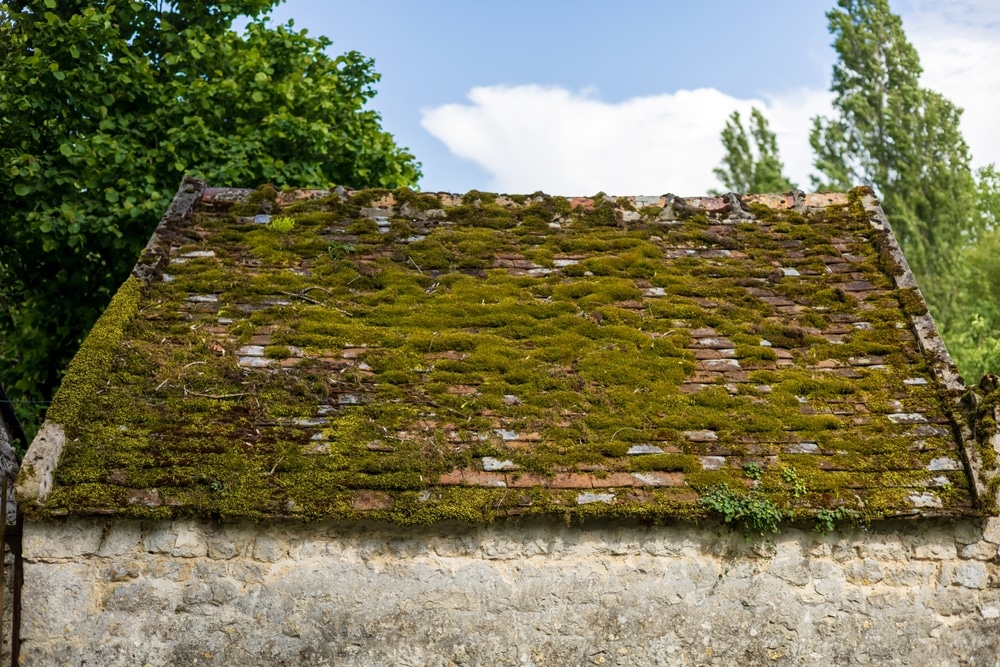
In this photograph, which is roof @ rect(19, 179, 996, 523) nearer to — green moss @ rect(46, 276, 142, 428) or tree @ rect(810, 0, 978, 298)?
green moss @ rect(46, 276, 142, 428)

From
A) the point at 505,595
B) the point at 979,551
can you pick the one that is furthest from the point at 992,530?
the point at 505,595

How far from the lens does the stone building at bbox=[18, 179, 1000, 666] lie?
496cm

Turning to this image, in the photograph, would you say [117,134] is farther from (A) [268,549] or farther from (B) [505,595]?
(B) [505,595]

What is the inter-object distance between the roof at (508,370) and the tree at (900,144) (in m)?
18.9

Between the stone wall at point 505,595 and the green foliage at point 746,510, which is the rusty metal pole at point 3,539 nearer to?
the stone wall at point 505,595

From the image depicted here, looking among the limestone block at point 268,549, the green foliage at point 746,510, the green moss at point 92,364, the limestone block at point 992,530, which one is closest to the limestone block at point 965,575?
the limestone block at point 992,530

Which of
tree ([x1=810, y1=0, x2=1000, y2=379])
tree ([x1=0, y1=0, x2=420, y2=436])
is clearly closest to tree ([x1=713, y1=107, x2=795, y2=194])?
tree ([x1=810, y1=0, x2=1000, y2=379])

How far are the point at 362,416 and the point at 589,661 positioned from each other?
2139mm

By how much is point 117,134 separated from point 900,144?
22601 millimetres

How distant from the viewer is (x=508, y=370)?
6.04m

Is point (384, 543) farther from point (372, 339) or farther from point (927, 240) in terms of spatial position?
point (927, 240)

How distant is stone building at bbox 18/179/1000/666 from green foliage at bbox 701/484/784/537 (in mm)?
16

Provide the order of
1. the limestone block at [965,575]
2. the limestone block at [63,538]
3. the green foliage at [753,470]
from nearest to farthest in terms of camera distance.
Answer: the limestone block at [63,538], the limestone block at [965,575], the green foliage at [753,470]

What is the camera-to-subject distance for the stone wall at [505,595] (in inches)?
194
